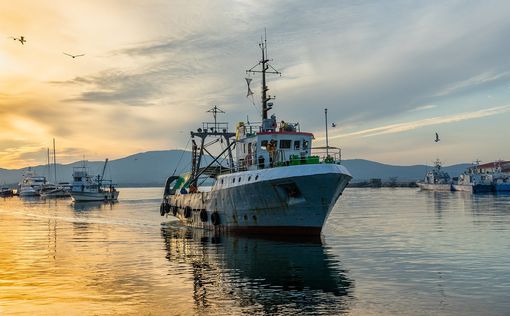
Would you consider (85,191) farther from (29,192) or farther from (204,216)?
(204,216)

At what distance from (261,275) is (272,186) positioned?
41.4 feet

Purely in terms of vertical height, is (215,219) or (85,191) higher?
(85,191)

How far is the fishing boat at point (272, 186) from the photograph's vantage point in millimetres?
34406

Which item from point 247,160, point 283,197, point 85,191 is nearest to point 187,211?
point 247,160

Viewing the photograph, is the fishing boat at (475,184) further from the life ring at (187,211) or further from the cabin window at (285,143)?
the cabin window at (285,143)

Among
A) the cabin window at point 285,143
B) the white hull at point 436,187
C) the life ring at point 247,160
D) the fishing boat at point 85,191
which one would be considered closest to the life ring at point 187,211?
the life ring at point 247,160

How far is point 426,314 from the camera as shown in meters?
15.8

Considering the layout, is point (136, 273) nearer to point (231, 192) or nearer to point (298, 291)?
point (298, 291)

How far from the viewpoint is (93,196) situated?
12262 centimetres

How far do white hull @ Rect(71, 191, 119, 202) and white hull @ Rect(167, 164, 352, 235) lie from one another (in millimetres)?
88143

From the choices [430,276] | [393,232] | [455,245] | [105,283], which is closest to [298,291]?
[430,276]

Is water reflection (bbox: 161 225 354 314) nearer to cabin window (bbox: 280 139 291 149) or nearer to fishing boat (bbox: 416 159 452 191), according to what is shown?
cabin window (bbox: 280 139 291 149)

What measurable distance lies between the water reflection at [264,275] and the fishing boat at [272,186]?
6.81 feet

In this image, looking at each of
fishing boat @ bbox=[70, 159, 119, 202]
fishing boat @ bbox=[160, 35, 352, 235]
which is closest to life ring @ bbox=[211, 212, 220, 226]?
fishing boat @ bbox=[160, 35, 352, 235]
